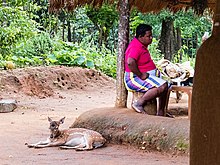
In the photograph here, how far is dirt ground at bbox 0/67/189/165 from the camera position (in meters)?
4.68

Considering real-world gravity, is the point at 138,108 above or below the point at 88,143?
above

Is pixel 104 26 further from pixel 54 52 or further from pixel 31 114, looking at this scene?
pixel 31 114

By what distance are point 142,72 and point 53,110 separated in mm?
3839

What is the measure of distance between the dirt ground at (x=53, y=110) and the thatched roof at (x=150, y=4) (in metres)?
1.89

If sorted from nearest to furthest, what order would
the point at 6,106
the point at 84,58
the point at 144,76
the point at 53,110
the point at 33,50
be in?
the point at 144,76
the point at 6,106
the point at 53,110
the point at 33,50
the point at 84,58

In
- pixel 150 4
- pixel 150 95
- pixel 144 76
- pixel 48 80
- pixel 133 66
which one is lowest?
pixel 48 80

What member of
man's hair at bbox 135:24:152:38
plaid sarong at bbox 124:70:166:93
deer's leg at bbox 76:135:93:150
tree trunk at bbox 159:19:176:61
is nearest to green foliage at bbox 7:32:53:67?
tree trunk at bbox 159:19:176:61

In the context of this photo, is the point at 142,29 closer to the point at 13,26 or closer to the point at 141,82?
the point at 141,82

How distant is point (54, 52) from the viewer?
13984 millimetres

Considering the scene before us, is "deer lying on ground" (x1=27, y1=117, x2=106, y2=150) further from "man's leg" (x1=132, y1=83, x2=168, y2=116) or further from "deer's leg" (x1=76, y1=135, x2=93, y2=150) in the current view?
"man's leg" (x1=132, y1=83, x2=168, y2=116)

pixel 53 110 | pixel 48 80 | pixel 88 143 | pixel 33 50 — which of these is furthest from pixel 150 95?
pixel 33 50

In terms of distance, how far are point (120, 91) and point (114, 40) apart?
14.3 metres

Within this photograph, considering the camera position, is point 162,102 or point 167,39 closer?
point 162,102

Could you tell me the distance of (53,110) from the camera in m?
9.01
